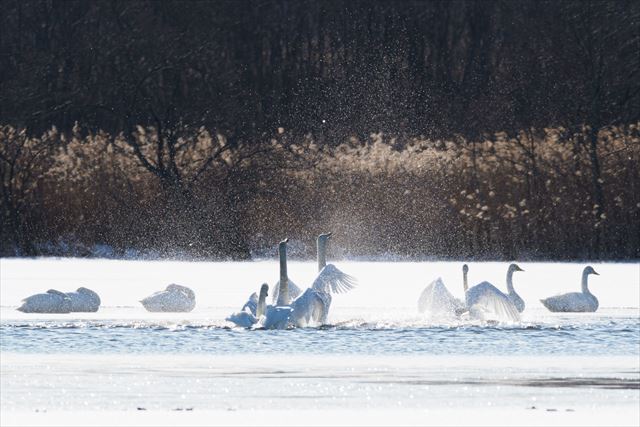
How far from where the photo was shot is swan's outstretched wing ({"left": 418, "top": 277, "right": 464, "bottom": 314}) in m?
11.6

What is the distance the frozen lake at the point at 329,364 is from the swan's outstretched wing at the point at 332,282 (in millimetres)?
263

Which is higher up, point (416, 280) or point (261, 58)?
point (261, 58)

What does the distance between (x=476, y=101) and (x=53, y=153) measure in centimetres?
834

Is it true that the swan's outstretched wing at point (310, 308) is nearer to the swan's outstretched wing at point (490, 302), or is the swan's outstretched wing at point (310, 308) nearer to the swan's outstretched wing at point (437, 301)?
the swan's outstretched wing at point (437, 301)

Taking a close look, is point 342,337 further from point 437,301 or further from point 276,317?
point 437,301

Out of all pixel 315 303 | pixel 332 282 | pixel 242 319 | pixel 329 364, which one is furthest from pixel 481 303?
pixel 329 364

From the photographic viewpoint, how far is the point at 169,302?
1224 centimetres

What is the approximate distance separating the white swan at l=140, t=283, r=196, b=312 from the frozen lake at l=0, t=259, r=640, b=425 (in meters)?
0.09

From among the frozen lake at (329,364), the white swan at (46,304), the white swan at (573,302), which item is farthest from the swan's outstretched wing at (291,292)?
the white swan at (573,302)

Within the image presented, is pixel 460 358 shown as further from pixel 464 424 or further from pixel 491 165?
pixel 491 165

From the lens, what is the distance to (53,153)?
2102cm

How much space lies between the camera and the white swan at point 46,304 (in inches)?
472

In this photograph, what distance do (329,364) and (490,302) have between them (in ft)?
8.55

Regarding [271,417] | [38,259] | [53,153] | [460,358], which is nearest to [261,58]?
[53,153]
